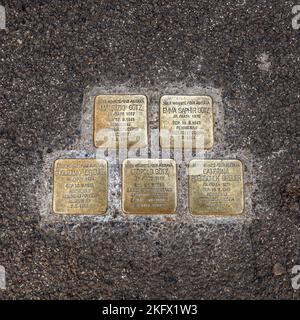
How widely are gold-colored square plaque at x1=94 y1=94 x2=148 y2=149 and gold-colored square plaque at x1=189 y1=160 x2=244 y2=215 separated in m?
0.32

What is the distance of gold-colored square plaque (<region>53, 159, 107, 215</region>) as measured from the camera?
2.11 metres

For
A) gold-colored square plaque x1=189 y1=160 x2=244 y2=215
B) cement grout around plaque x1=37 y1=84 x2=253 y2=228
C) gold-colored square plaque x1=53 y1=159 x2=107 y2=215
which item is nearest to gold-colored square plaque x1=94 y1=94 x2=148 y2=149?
cement grout around plaque x1=37 y1=84 x2=253 y2=228

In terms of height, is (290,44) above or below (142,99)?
above

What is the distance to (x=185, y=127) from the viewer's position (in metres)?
2.15

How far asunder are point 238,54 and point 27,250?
1.40 m

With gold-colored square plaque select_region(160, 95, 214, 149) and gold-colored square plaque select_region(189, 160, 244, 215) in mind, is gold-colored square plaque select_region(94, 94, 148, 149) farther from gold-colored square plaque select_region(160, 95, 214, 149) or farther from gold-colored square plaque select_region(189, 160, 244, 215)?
gold-colored square plaque select_region(189, 160, 244, 215)

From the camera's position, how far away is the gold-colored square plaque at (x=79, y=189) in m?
2.11

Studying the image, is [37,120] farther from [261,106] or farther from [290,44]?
[290,44]

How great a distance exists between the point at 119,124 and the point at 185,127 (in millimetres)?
320

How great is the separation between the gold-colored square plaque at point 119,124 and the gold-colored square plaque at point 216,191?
318mm

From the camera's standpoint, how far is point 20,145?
2146 mm

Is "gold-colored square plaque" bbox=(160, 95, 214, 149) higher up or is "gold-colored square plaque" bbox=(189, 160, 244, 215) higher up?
"gold-colored square plaque" bbox=(160, 95, 214, 149)
